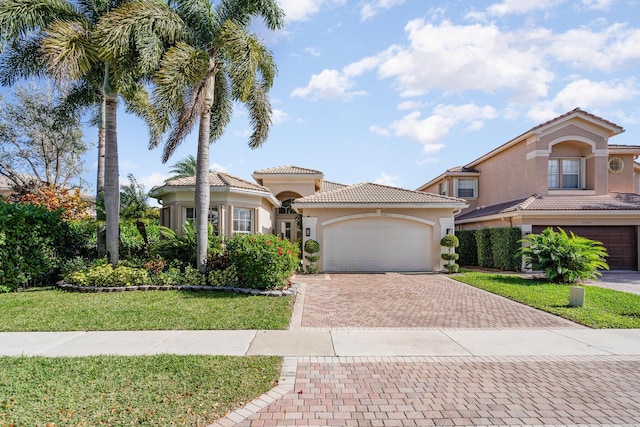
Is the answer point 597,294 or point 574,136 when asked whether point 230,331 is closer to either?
point 597,294

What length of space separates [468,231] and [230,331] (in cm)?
1775

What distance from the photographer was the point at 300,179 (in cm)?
2294

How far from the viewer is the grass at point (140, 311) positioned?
22.6 feet

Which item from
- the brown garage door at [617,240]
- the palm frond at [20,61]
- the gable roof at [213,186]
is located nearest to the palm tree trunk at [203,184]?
the gable roof at [213,186]

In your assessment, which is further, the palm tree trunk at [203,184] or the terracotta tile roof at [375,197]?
the terracotta tile roof at [375,197]

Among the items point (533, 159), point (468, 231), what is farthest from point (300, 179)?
point (533, 159)

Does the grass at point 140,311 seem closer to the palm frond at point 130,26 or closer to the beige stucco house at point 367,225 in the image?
the beige stucco house at point 367,225

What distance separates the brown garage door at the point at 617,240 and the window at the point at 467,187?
7.65 m

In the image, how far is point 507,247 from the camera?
16438 mm

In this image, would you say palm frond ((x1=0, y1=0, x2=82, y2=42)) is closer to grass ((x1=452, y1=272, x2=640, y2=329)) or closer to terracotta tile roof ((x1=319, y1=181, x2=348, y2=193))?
grass ((x1=452, y1=272, x2=640, y2=329))

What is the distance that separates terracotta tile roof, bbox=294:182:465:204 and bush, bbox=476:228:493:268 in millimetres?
3285

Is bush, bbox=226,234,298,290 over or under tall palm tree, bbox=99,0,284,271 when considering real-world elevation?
under

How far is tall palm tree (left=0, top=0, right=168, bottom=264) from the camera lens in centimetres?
991

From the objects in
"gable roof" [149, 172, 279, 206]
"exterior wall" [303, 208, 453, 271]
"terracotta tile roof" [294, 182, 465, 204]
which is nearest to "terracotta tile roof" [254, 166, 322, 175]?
"terracotta tile roof" [294, 182, 465, 204]
